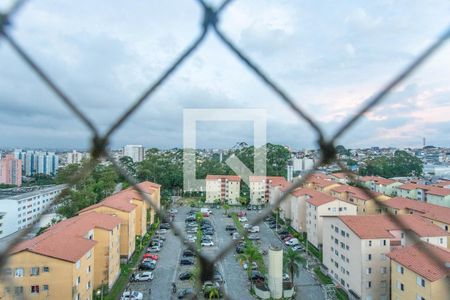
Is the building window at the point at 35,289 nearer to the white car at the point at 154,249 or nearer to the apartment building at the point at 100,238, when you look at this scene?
the apartment building at the point at 100,238

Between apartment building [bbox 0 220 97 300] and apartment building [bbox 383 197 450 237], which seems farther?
apartment building [bbox 383 197 450 237]

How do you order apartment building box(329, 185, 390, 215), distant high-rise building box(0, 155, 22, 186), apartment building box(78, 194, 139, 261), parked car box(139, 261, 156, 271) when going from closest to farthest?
parked car box(139, 261, 156, 271)
apartment building box(78, 194, 139, 261)
apartment building box(329, 185, 390, 215)
distant high-rise building box(0, 155, 22, 186)

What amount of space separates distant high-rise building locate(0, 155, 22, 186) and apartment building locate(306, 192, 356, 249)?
677 inches

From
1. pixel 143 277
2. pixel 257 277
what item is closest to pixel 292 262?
pixel 257 277

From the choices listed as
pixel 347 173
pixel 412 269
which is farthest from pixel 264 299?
pixel 347 173

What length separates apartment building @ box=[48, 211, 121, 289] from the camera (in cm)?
582

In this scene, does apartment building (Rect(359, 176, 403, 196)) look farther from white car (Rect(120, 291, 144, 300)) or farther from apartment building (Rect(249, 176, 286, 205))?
→ white car (Rect(120, 291, 144, 300))

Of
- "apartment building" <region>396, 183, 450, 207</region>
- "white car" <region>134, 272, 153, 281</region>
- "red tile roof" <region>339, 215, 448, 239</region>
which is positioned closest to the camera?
"red tile roof" <region>339, 215, 448, 239</region>

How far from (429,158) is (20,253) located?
26532 millimetres

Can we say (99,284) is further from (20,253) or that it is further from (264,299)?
(264,299)

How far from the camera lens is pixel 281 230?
10438 mm

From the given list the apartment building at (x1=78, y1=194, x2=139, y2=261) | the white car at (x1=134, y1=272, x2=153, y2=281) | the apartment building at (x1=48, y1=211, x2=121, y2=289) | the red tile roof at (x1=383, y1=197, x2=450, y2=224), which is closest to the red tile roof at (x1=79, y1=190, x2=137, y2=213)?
the apartment building at (x1=78, y1=194, x2=139, y2=261)

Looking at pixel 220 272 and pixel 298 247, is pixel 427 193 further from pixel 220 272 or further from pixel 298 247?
pixel 220 272

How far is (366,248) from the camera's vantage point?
19.1 feet
